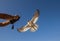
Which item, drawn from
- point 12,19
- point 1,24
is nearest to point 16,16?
point 12,19

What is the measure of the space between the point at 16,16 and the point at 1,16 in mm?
184

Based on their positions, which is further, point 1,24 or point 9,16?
point 1,24

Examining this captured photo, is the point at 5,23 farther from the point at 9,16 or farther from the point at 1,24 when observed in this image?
the point at 9,16

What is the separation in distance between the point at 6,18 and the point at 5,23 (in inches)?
7.1

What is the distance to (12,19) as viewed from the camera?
1.55 m

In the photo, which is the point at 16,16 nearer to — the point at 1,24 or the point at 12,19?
the point at 12,19

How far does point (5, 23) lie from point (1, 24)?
0.09 m

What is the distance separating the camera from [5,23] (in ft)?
5.51

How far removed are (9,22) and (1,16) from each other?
0.47 ft

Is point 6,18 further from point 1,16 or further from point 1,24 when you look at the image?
point 1,24

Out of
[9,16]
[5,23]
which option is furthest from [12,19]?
[5,23]

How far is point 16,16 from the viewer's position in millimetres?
1521

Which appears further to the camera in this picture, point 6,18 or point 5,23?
point 5,23

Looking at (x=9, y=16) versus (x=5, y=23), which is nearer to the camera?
(x=9, y=16)
